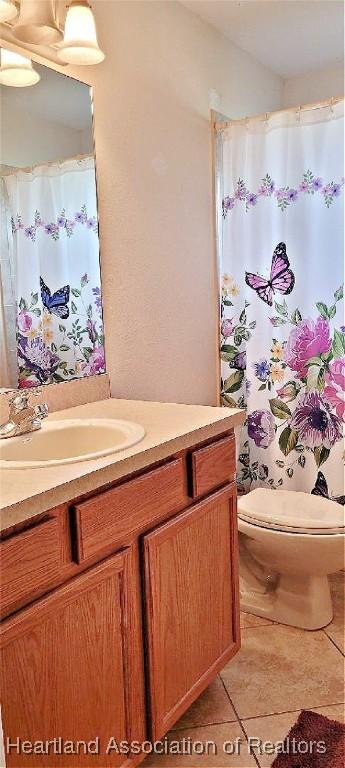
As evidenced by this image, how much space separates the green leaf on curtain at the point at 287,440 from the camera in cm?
246

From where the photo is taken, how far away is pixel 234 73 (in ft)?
8.77

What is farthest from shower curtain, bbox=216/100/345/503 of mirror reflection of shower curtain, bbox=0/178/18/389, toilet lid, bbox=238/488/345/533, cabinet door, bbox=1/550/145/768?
cabinet door, bbox=1/550/145/768

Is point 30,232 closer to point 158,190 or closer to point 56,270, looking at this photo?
point 56,270

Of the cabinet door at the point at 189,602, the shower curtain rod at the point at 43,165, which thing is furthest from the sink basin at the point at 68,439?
the shower curtain rod at the point at 43,165

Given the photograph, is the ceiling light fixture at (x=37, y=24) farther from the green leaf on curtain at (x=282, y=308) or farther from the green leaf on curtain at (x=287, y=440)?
the green leaf on curtain at (x=287, y=440)

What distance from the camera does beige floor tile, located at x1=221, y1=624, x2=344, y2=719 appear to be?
1.72 m

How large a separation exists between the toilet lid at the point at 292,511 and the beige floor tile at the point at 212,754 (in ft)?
2.09

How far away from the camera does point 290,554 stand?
2014mm

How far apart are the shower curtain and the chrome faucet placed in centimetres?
119

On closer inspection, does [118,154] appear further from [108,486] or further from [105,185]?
[108,486]

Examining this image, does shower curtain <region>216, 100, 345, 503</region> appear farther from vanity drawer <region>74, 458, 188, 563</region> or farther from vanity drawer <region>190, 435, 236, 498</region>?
vanity drawer <region>74, 458, 188, 563</region>

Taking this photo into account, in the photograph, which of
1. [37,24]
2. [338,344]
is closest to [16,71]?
[37,24]

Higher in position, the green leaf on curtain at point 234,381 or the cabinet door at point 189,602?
the green leaf on curtain at point 234,381

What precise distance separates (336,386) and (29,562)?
1607mm
